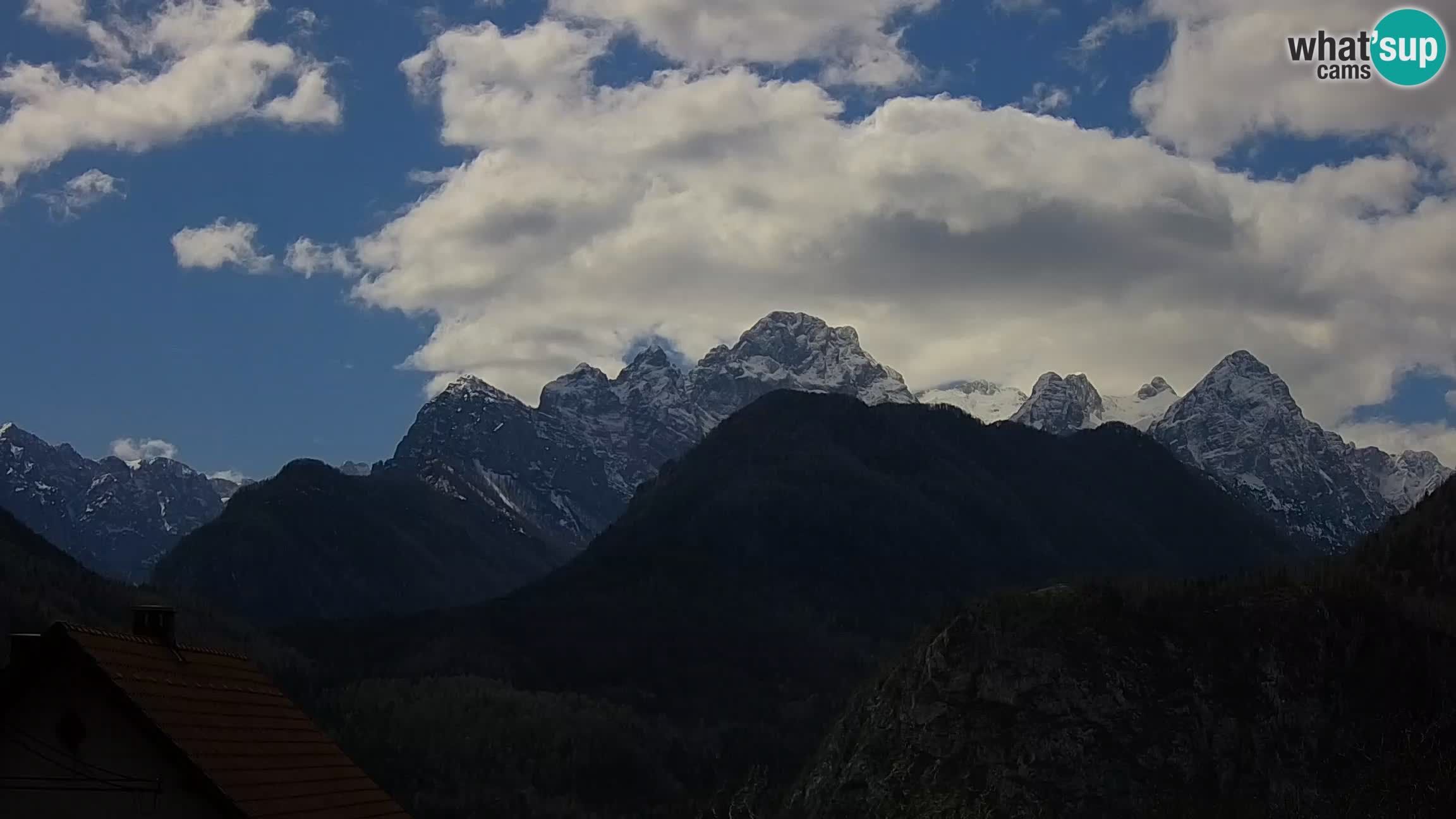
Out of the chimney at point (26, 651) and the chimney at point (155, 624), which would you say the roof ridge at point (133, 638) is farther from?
the chimney at point (26, 651)

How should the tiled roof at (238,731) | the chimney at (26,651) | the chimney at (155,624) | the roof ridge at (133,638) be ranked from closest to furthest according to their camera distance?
the chimney at (26,651) < the tiled roof at (238,731) < the roof ridge at (133,638) < the chimney at (155,624)

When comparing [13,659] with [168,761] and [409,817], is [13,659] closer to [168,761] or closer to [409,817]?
[168,761]

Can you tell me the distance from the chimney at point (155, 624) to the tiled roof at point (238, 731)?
35 cm

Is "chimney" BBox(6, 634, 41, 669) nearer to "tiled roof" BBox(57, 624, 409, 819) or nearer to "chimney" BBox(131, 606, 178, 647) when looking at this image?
"tiled roof" BBox(57, 624, 409, 819)

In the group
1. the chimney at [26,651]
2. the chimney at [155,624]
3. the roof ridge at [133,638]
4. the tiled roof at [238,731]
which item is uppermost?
the chimney at [155,624]

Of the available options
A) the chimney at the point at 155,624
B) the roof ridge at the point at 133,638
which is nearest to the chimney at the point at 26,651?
the roof ridge at the point at 133,638

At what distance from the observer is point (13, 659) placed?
2820 centimetres

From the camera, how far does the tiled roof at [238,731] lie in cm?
2828

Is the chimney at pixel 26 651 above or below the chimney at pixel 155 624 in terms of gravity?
below

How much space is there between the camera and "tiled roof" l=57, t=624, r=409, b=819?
2828cm

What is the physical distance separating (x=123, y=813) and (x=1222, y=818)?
190 m

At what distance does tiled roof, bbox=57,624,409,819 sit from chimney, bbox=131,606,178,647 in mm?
346

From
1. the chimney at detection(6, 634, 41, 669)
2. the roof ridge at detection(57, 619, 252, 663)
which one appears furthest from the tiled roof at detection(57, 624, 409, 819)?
the chimney at detection(6, 634, 41, 669)

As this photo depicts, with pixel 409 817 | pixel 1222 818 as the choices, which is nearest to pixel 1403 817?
pixel 1222 818
